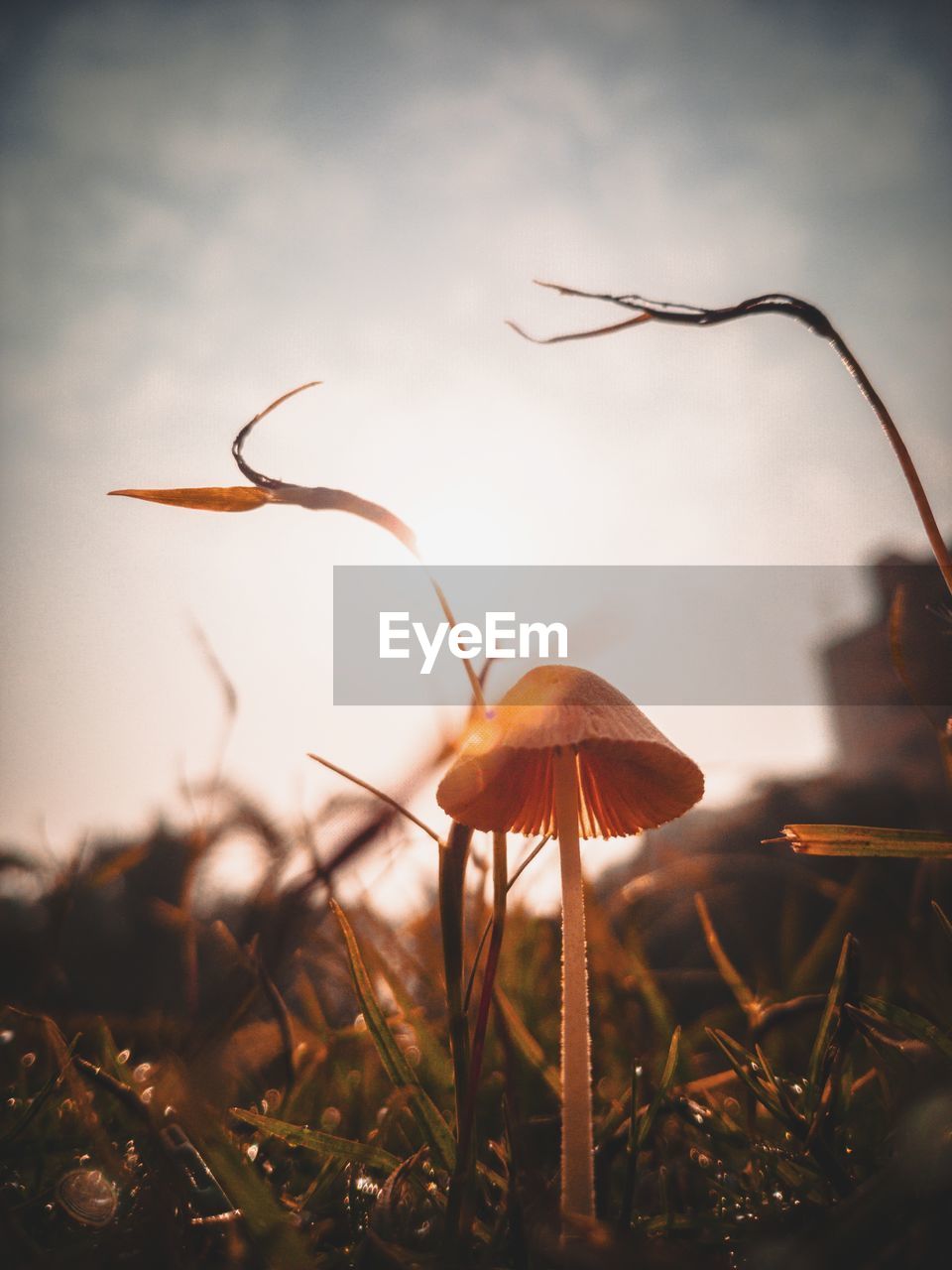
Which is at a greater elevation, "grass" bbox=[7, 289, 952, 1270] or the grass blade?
the grass blade

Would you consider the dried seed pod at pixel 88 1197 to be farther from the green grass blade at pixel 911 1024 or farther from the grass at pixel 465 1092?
the green grass blade at pixel 911 1024

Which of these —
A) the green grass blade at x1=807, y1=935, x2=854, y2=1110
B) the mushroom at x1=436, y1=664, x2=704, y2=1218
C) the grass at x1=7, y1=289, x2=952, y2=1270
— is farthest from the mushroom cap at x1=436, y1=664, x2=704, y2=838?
the green grass blade at x1=807, y1=935, x2=854, y2=1110

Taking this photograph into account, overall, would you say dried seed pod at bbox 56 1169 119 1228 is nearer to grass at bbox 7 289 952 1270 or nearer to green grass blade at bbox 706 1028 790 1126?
grass at bbox 7 289 952 1270

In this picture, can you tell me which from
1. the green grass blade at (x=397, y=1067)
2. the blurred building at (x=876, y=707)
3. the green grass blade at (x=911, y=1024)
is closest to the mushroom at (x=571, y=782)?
the green grass blade at (x=397, y=1067)

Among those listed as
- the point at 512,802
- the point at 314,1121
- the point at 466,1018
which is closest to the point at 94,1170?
the point at 314,1121

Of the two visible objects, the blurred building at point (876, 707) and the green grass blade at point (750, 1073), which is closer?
the green grass blade at point (750, 1073)

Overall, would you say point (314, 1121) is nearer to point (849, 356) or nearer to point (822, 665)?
point (849, 356)
